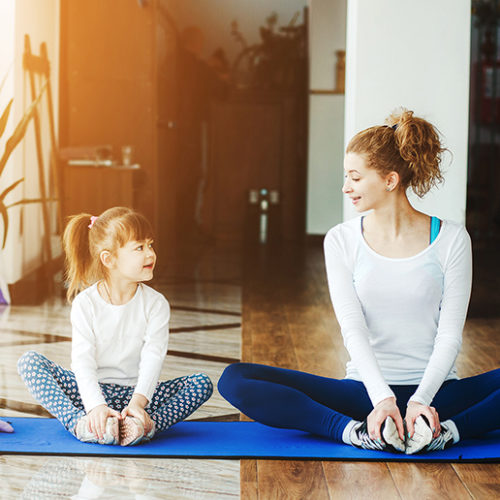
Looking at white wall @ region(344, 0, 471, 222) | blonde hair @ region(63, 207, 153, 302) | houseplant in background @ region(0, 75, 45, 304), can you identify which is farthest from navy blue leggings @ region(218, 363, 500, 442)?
houseplant in background @ region(0, 75, 45, 304)

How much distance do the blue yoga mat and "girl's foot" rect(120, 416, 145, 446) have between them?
0.7 inches

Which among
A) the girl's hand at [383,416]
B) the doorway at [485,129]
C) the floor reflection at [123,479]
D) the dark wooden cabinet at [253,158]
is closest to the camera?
the floor reflection at [123,479]

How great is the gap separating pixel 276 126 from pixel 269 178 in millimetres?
542

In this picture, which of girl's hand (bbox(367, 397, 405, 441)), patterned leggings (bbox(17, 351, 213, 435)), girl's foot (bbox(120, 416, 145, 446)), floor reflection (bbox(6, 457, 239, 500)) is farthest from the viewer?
patterned leggings (bbox(17, 351, 213, 435))

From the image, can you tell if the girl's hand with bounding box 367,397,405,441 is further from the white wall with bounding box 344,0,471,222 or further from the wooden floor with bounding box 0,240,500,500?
the white wall with bounding box 344,0,471,222

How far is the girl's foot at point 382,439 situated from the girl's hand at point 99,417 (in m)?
0.55

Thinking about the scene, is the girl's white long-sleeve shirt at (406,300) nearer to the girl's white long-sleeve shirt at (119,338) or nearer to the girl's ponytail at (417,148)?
the girl's ponytail at (417,148)

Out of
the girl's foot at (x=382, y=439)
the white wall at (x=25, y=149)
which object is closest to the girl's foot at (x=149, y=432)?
Answer: the girl's foot at (x=382, y=439)

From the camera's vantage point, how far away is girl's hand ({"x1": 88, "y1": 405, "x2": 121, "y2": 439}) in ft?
5.98

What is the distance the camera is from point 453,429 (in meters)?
1.85

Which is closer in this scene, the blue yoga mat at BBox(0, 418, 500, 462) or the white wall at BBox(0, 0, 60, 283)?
the blue yoga mat at BBox(0, 418, 500, 462)

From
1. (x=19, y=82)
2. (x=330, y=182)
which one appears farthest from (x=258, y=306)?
(x=330, y=182)

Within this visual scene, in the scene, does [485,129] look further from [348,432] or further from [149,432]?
[149,432]

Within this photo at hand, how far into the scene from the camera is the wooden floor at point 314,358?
1.62 metres
